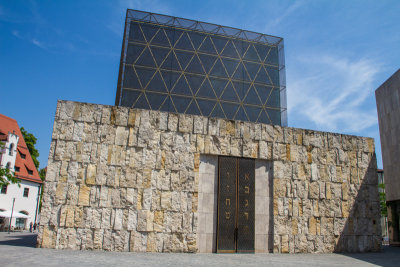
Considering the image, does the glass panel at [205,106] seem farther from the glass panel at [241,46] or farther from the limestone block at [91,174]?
the limestone block at [91,174]

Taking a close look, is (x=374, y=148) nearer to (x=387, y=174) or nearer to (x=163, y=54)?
(x=387, y=174)

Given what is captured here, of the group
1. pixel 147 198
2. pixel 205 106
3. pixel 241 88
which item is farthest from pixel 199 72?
pixel 147 198

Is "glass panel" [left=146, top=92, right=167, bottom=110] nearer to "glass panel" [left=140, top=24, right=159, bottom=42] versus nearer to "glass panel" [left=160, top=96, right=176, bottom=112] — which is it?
"glass panel" [left=160, top=96, right=176, bottom=112]

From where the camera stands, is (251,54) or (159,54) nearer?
(159,54)

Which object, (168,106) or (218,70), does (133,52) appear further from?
(218,70)

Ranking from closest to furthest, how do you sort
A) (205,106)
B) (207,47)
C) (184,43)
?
(205,106) → (184,43) → (207,47)

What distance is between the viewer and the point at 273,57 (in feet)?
151

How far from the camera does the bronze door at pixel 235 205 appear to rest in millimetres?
13297

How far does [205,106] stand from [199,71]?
182 inches

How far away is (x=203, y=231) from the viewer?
43.4ft

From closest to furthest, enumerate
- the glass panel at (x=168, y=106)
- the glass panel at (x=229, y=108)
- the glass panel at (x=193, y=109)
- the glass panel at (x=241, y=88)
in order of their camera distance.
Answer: the glass panel at (x=168, y=106) → the glass panel at (x=193, y=109) → the glass panel at (x=229, y=108) → the glass panel at (x=241, y=88)

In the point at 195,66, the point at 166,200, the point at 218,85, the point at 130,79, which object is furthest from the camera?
the point at 218,85

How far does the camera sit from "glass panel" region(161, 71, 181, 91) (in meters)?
40.0

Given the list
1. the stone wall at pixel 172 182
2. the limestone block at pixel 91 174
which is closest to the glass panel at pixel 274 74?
the stone wall at pixel 172 182
